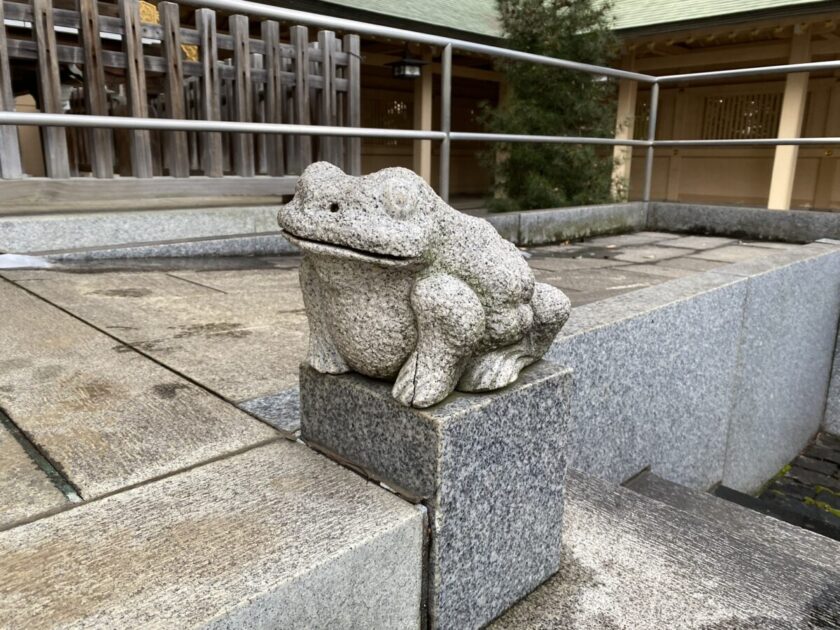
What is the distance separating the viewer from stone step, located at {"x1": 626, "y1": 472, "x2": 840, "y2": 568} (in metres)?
1.92

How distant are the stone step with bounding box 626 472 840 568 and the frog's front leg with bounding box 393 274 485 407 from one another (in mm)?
1051

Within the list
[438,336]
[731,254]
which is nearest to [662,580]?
[438,336]

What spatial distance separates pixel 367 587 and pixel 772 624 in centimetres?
86

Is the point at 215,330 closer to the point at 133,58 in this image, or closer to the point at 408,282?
the point at 408,282

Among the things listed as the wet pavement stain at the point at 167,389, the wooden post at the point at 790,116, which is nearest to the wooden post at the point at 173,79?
the wet pavement stain at the point at 167,389

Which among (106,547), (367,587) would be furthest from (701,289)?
(106,547)

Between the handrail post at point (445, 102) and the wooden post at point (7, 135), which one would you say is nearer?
the wooden post at point (7, 135)

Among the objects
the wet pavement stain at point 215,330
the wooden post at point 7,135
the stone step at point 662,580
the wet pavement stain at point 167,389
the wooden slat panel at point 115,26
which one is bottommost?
the stone step at point 662,580

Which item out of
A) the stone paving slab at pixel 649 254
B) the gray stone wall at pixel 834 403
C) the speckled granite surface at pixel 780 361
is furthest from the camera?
the gray stone wall at pixel 834 403

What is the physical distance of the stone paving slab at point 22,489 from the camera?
1.11 meters

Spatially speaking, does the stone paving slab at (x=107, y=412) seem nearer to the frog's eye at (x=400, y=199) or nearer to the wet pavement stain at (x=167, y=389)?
the wet pavement stain at (x=167, y=389)

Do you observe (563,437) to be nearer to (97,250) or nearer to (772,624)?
(772,624)

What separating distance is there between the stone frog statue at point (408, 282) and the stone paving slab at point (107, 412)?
0.41 m

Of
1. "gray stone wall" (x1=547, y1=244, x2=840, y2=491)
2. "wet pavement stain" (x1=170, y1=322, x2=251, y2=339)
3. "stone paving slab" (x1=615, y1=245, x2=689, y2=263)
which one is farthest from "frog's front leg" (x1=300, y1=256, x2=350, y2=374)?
"stone paving slab" (x1=615, y1=245, x2=689, y2=263)
